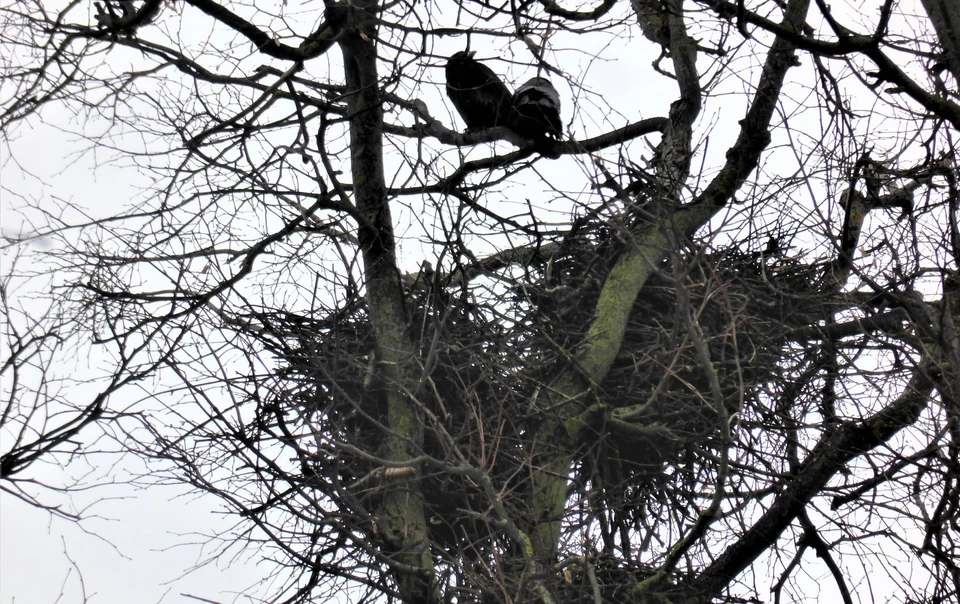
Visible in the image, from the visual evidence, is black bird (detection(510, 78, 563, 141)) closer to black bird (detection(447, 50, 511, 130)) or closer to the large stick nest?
black bird (detection(447, 50, 511, 130))

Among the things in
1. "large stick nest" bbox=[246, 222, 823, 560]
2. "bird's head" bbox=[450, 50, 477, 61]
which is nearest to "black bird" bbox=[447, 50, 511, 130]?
"bird's head" bbox=[450, 50, 477, 61]

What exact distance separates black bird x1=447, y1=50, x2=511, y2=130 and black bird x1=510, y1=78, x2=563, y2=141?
10 cm

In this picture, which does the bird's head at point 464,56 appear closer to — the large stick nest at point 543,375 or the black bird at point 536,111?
the black bird at point 536,111

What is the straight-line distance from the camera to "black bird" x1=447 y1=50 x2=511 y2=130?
5.75 meters

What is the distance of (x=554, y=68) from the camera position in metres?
4.79

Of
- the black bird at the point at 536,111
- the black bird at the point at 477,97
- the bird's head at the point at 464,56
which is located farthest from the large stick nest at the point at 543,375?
the bird's head at the point at 464,56

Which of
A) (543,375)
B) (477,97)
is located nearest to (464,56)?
(477,97)

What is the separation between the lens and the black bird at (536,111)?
18.1 ft

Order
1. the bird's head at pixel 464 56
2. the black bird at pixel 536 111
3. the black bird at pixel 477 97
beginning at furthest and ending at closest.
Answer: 1. the black bird at pixel 477 97
2. the black bird at pixel 536 111
3. the bird's head at pixel 464 56

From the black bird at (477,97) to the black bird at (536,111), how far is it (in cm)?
10

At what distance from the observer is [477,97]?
19.1 feet

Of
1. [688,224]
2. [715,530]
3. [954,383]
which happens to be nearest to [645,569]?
[715,530]

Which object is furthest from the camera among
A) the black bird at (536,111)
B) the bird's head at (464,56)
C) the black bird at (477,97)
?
the black bird at (477,97)

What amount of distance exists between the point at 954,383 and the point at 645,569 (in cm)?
171
